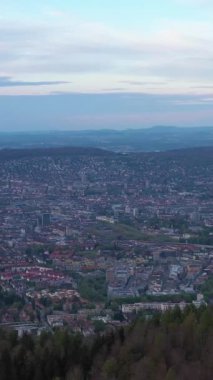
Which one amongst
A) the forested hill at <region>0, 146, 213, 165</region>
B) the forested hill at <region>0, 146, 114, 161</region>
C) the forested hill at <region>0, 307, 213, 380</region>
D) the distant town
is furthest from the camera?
the forested hill at <region>0, 146, 114, 161</region>

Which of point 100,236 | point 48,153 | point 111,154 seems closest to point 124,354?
point 100,236

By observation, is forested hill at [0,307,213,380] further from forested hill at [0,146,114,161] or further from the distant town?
forested hill at [0,146,114,161]

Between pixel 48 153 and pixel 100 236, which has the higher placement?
pixel 48 153

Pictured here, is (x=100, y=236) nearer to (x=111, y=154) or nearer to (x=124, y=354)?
(x=124, y=354)

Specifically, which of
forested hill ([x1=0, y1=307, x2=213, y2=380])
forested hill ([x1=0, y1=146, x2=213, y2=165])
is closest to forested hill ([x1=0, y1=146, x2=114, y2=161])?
forested hill ([x1=0, y1=146, x2=213, y2=165])

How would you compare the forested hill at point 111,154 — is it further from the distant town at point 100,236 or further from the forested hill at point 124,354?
the forested hill at point 124,354

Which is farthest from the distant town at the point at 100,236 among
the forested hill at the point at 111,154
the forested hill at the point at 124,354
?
the forested hill at the point at 124,354
